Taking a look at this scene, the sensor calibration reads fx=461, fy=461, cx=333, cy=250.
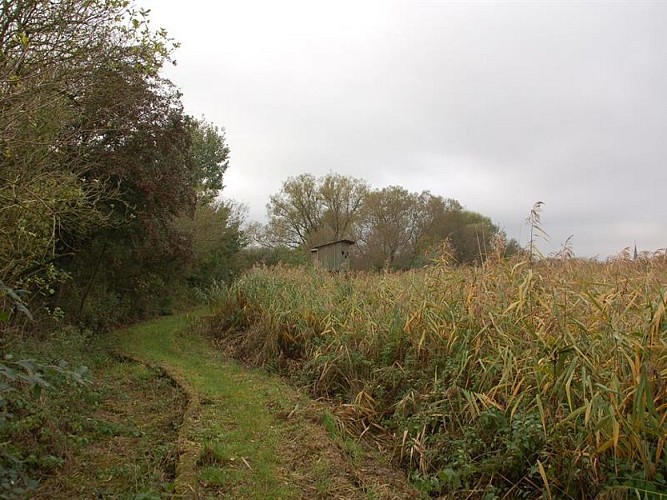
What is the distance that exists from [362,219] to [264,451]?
3002 centimetres

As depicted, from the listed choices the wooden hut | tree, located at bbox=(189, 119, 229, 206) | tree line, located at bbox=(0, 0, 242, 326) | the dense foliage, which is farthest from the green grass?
tree, located at bbox=(189, 119, 229, 206)

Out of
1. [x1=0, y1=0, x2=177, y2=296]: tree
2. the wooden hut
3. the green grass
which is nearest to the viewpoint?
the green grass

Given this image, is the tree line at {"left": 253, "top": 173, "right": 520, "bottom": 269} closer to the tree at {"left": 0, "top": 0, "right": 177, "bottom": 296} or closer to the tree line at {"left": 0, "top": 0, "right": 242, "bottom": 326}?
the tree line at {"left": 0, "top": 0, "right": 242, "bottom": 326}

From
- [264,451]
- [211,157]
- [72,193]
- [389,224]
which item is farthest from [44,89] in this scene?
[389,224]

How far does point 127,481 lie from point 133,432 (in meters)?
1.13

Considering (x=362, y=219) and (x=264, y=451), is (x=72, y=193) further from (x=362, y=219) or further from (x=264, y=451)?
(x=362, y=219)

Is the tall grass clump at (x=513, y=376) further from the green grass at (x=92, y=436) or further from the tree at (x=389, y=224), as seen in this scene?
the tree at (x=389, y=224)

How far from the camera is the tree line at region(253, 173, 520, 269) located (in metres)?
27.5

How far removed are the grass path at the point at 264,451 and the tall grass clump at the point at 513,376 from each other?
40 centimetres

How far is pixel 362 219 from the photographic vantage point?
33719 mm

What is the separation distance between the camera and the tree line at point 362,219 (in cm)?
2752

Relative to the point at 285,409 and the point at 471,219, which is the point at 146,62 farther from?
the point at 471,219

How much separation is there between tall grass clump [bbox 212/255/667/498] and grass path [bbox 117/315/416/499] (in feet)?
1.33

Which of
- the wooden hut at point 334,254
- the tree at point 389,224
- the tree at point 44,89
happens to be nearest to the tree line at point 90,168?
the tree at point 44,89
